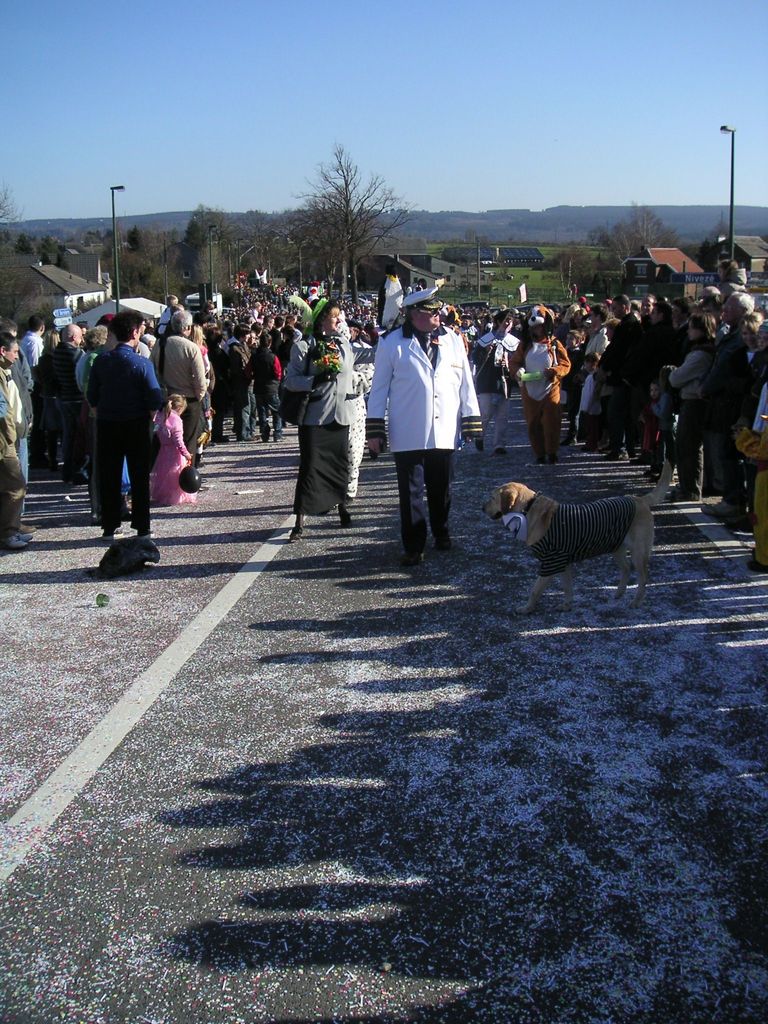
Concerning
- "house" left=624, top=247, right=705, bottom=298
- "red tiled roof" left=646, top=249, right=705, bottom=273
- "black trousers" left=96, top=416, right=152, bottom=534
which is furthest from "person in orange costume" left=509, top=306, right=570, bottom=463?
"red tiled roof" left=646, top=249, right=705, bottom=273

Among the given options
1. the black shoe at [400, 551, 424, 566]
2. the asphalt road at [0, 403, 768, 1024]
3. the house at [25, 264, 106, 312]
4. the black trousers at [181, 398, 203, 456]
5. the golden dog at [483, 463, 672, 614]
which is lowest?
the asphalt road at [0, 403, 768, 1024]

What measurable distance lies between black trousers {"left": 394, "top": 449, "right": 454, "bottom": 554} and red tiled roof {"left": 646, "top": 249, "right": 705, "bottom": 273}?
96717 mm

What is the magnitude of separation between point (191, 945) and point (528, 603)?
11.5 ft

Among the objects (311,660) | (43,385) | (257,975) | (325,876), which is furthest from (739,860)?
(43,385)

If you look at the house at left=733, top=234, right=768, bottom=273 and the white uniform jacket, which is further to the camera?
the house at left=733, top=234, right=768, bottom=273

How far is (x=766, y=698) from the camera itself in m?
4.59

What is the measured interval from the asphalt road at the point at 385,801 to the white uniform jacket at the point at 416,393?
1.07m

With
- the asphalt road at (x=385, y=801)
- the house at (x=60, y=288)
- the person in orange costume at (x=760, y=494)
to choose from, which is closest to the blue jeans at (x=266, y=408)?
the asphalt road at (x=385, y=801)

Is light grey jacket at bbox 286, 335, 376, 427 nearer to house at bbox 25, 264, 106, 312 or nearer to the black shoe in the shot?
the black shoe

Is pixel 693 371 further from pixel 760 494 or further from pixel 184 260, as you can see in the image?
pixel 184 260

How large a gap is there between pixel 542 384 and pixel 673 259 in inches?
3784

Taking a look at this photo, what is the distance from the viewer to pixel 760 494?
666 centimetres

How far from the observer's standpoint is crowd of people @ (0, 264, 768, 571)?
7258 mm

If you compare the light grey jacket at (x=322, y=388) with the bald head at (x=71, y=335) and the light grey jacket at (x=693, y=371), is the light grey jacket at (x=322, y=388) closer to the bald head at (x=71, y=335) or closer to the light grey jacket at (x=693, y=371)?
the light grey jacket at (x=693, y=371)
